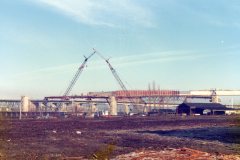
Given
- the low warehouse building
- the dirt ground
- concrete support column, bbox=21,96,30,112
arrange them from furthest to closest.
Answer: concrete support column, bbox=21,96,30,112, the low warehouse building, the dirt ground

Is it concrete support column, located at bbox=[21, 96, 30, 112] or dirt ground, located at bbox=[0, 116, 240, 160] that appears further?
concrete support column, located at bbox=[21, 96, 30, 112]

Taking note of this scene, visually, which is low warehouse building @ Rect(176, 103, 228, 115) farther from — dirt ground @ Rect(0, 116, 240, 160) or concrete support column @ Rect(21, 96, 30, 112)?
dirt ground @ Rect(0, 116, 240, 160)

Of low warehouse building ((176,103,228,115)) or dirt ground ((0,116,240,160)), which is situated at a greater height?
low warehouse building ((176,103,228,115))

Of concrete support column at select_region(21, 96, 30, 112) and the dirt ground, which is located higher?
concrete support column at select_region(21, 96, 30, 112)

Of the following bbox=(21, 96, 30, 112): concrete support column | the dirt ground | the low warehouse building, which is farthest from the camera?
bbox=(21, 96, 30, 112): concrete support column

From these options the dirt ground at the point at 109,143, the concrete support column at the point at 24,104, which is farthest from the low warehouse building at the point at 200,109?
the dirt ground at the point at 109,143

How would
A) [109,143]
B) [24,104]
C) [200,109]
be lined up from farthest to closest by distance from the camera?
1. [24,104]
2. [200,109]
3. [109,143]

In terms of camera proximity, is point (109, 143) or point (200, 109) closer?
point (109, 143)

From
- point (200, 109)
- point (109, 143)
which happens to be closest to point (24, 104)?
point (200, 109)

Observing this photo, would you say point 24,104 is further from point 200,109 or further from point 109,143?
point 109,143

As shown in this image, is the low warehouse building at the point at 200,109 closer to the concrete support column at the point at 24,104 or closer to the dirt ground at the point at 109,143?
the concrete support column at the point at 24,104

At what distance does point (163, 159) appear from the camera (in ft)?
74.3

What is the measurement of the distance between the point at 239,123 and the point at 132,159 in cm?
1077

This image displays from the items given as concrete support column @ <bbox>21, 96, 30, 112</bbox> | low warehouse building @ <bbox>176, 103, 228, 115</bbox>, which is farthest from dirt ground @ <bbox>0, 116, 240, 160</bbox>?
concrete support column @ <bbox>21, 96, 30, 112</bbox>
